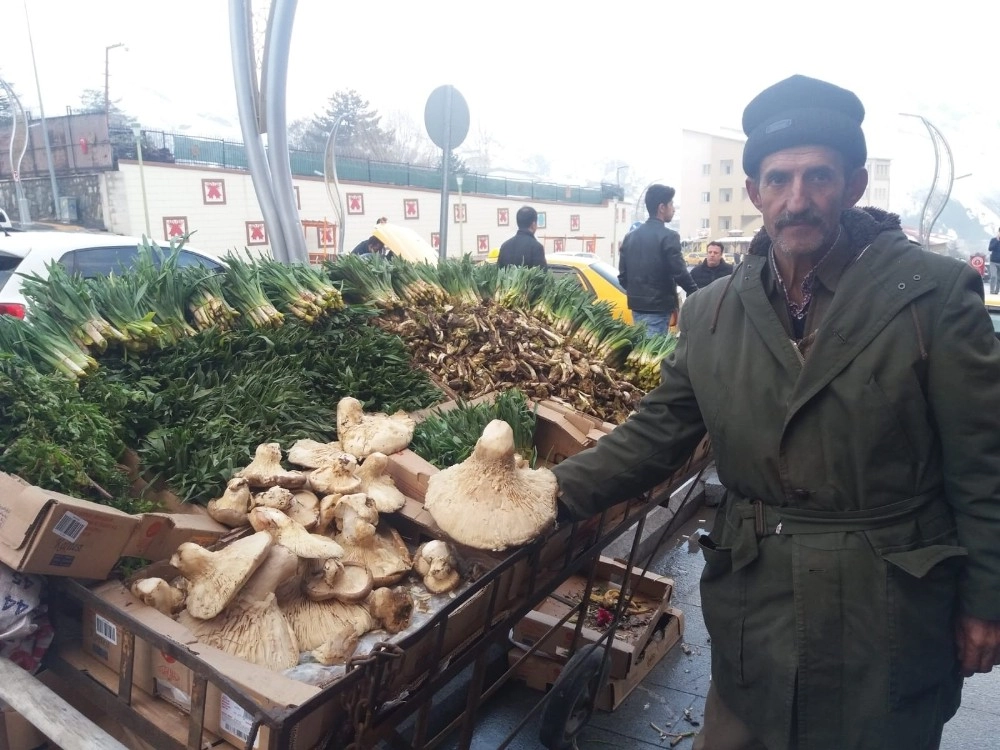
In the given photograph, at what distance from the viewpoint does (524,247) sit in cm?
763

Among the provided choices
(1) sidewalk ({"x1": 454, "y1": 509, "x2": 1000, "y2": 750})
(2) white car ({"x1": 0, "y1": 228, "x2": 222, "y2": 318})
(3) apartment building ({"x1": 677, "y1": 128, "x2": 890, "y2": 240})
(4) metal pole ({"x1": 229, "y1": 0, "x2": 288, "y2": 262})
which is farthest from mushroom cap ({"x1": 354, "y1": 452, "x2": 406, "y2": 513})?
(3) apartment building ({"x1": 677, "y1": 128, "x2": 890, "y2": 240})

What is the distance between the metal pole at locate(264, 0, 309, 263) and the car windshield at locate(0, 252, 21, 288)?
210cm

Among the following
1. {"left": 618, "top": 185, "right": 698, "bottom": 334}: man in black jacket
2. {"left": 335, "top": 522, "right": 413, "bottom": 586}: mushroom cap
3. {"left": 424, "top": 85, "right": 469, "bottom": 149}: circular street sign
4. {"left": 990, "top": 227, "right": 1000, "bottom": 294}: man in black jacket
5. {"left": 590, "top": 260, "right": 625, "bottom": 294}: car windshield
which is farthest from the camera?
{"left": 990, "top": 227, "right": 1000, "bottom": 294}: man in black jacket

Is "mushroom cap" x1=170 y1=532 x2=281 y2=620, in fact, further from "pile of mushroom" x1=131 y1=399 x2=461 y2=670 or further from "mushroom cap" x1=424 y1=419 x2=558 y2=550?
"mushroom cap" x1=424 y1=419 x2=558 y2=550

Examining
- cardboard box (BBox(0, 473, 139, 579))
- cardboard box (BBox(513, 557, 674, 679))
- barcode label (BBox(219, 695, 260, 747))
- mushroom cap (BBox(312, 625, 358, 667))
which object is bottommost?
cardboard box (BBox(513, 557, 674, 679))

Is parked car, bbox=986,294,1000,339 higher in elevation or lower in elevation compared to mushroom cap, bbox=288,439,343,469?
lower

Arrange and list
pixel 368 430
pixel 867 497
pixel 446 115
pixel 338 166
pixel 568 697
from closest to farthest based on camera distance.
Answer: pixel 867 497 → pixel 368 430 → pixel 568 697 → pixel 446 115 → pixel 338 166

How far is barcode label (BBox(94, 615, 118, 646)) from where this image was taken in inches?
75.1

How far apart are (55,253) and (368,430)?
4.86m

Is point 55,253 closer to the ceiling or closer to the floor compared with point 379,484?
closer to the ceiling

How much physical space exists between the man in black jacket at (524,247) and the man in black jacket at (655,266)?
88cm

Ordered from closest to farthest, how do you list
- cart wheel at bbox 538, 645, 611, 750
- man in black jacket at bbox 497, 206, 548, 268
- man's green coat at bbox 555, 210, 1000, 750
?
man's green coat at bbox 555, 210, 1000, 750, cart wheel at bbox 538, 645, 611, 750, man in black jacket at bbox 497, 206, 548, 268

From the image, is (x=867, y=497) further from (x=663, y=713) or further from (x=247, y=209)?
(x=247, y=209)

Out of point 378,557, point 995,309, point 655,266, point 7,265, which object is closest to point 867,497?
point 378,557
